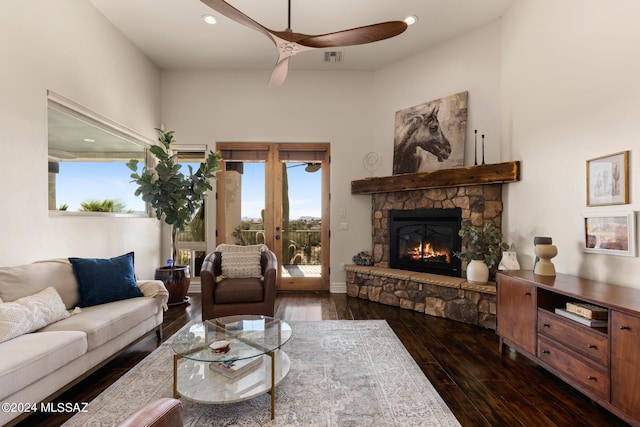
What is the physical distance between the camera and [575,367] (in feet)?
6.62

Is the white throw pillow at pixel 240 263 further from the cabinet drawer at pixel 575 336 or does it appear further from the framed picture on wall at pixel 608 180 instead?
the framed picture on wall at pixel 608 180

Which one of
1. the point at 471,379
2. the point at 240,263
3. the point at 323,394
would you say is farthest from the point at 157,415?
the point at 240,263

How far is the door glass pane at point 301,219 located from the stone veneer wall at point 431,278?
776 millimetres

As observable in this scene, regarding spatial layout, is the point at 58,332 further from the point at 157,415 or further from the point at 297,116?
the point at 297,116

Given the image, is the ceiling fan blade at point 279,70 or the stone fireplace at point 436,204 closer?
the ceiling fan blade at point 279,70

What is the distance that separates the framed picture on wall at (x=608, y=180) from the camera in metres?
2.20

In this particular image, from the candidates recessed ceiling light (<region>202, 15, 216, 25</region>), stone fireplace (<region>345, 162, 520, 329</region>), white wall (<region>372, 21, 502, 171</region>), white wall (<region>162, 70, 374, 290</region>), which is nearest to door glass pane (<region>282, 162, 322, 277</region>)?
white wall (<region>162, 70, 374, 290</region>)

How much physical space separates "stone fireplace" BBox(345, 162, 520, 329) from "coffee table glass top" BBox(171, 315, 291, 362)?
226 cm

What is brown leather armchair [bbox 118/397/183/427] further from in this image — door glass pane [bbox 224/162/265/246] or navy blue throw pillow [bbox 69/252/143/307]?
door glass pane [bbox 224/162/265/246]

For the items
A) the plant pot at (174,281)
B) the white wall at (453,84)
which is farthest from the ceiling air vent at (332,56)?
the plant pot at (174,281)

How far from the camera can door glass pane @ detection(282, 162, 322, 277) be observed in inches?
202

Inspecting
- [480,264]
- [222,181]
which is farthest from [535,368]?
[222,181]

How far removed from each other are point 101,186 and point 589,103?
16.7 feet

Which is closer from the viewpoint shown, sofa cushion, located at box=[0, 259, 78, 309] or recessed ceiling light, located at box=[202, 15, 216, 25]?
Result: sofa cushion, located at box=[0, 259, 78, 309]
